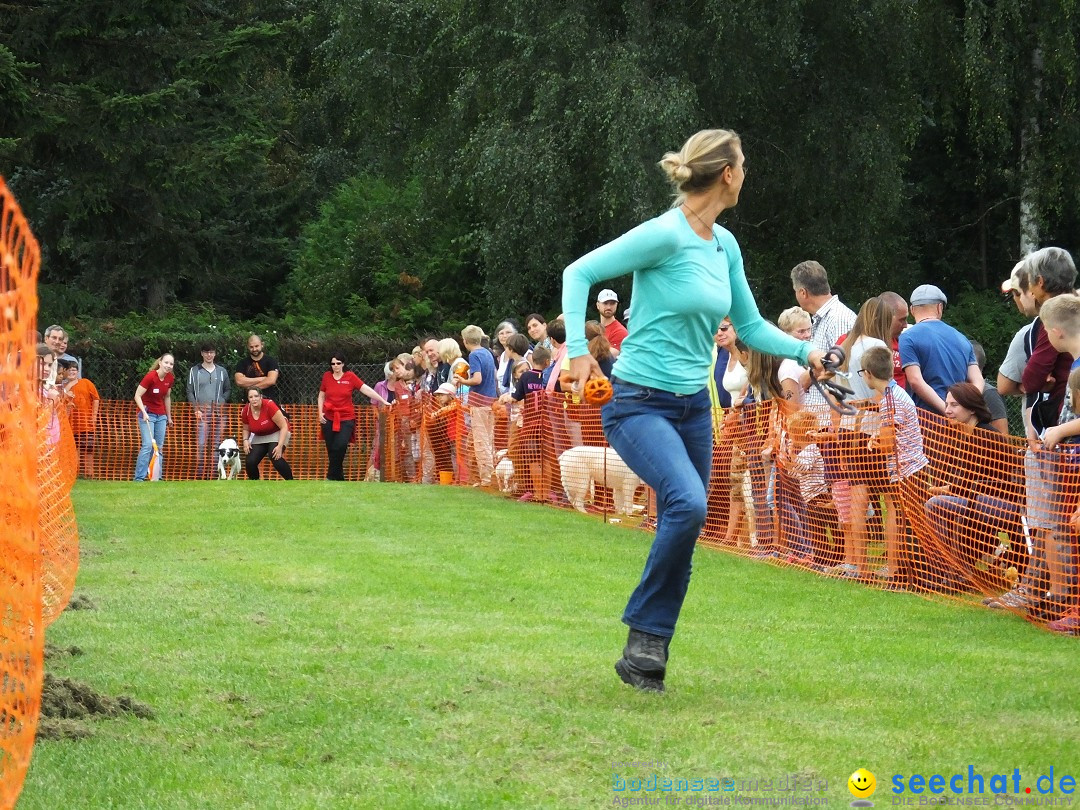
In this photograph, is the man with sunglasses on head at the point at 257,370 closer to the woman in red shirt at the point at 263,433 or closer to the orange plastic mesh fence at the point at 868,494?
the woman in red shirt at the point at 263,433

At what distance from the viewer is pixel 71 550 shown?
9945mm

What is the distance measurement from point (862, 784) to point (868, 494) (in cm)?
542

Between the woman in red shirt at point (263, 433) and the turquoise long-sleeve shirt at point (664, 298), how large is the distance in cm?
1447

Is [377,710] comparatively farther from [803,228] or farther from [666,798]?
[803,228]

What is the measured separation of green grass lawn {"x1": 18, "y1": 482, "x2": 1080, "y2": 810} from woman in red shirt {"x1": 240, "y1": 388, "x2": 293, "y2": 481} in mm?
9146

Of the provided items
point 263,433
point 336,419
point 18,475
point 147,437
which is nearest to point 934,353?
point 18,475

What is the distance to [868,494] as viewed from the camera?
9.51m

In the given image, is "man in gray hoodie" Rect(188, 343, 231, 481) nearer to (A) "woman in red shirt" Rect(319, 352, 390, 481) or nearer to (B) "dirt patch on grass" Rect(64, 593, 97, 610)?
(A) "woman in red shirt" Rect(319, 352, 390, 481)

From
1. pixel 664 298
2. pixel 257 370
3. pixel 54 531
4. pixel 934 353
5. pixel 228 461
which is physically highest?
pixel 257 370

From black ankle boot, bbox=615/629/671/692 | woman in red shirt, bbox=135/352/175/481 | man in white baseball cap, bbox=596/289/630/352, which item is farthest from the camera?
woman in red shirt, bbox=135/352/175/481

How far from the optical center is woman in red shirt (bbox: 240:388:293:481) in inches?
776

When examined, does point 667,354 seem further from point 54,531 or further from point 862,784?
point 54,531

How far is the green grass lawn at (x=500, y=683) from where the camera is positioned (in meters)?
4.46

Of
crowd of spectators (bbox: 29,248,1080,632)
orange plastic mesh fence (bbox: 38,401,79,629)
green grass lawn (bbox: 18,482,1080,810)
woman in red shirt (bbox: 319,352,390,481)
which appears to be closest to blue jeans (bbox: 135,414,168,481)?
woman in red shirt (bbox: 319,352,390,481)
